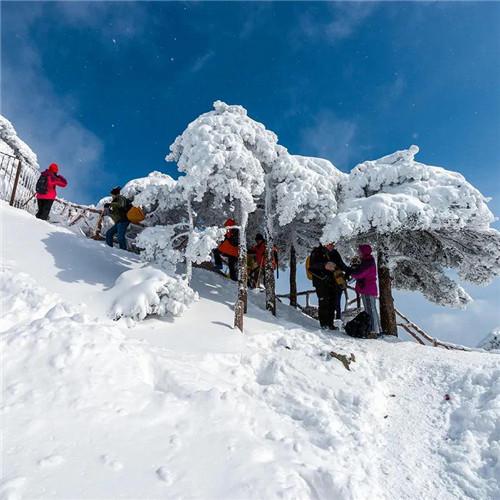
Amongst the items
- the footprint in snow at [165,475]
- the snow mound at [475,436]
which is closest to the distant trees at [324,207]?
the snow mound at [475,436]

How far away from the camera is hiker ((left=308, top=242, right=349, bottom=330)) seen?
10102 mm

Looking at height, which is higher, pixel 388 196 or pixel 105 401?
pixel 388 196

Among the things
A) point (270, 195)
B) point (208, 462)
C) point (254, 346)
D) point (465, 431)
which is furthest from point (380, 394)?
point (270, 195)

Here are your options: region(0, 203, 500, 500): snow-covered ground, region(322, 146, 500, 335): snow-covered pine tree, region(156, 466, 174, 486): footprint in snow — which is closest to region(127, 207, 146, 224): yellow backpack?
region(0, 203, 500, 500): snow-covered ground

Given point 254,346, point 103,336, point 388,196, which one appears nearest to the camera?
point 103,336

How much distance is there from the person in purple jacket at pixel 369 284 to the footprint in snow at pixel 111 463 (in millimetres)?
7712

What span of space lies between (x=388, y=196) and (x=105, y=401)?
28.9 ft

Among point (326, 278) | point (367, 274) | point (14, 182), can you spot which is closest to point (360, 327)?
point (367, 274)

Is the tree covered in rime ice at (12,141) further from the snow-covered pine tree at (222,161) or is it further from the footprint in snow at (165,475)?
the footprint in snow at (165,475)

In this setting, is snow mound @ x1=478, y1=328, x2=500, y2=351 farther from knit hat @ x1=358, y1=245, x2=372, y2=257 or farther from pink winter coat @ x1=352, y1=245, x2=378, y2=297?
knit hat @ x1=358, y1=245, x2=372, y2=257

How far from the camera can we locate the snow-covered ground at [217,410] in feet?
12.1

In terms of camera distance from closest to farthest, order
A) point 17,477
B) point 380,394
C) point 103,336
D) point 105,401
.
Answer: point 17,477
point 105,401
point 103,336
point 380,394

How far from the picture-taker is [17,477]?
3.17 metres

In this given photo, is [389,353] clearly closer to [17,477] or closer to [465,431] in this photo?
[465,431]
